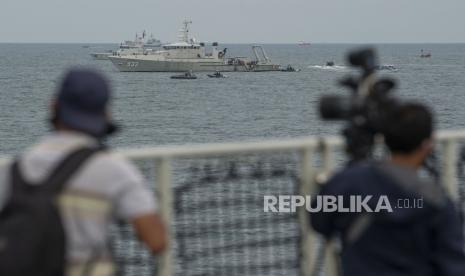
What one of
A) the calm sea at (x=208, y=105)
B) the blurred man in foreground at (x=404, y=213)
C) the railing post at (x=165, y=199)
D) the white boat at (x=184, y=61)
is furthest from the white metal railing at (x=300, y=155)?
the white boat at (x=184, y=61)

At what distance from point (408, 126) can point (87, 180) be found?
1.10 m

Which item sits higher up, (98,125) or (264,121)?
(98,125)

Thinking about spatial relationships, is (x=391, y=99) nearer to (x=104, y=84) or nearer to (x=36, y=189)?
(x=104, y=84)

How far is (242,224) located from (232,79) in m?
109

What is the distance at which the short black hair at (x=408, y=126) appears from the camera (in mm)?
3320

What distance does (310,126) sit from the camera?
55.1m

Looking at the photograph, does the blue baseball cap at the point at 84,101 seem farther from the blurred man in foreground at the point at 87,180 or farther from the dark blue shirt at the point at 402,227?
the dark blue shirt at the point at 402,227

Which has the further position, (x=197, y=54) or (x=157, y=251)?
(x=197, y=54)

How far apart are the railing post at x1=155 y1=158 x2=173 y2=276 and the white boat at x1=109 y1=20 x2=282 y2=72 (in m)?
116

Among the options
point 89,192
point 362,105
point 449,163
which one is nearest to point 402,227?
point 362,105

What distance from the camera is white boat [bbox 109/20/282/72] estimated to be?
12212cm

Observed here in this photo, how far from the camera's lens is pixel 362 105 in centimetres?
356

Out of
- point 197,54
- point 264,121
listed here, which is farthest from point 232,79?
point 264,121
